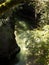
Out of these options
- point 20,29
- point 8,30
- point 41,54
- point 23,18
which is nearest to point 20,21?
point 23,18

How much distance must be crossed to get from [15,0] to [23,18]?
12.9 meters

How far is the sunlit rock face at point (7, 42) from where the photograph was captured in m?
9.92

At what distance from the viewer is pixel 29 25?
15078 millimetres

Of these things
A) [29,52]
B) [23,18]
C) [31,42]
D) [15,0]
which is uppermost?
[15,0]

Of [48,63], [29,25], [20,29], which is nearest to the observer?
[48,63]

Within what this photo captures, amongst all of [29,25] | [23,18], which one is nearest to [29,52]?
[29,25]

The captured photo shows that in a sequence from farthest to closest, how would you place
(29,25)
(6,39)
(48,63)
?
(29,25) → (6,39) → (48,63)

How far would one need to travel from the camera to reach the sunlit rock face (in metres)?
9.92

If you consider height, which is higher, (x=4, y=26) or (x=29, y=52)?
(x=4, y=26)

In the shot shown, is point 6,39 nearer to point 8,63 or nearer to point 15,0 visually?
point 8,63

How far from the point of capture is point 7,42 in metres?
10.2

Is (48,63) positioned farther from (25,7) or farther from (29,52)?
(25,7)

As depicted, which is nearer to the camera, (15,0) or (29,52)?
(15,0)

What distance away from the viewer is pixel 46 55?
29.7 feet
